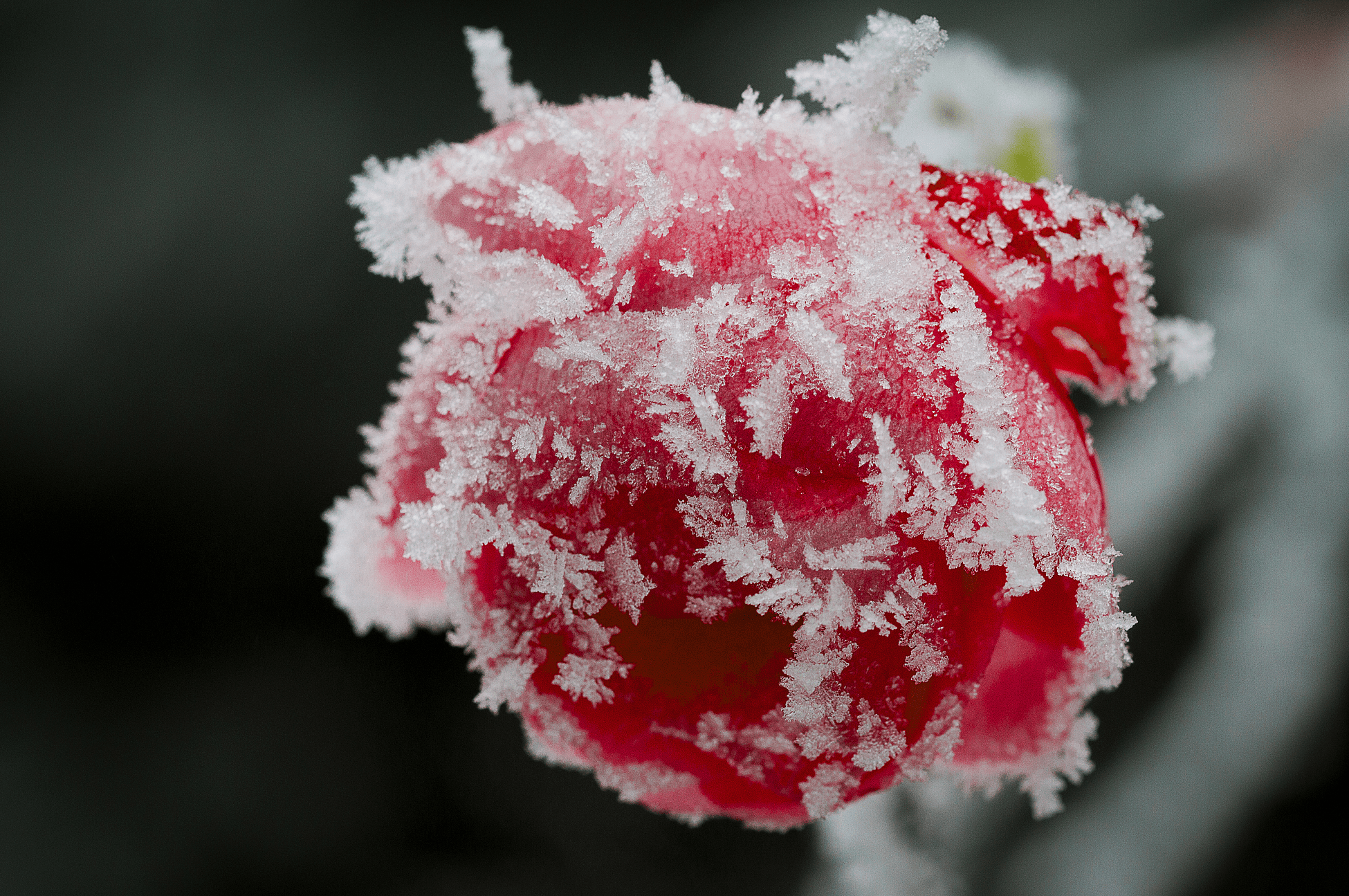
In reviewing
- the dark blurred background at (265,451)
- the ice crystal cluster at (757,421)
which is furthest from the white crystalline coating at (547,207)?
the dark blurred background at (265,451)

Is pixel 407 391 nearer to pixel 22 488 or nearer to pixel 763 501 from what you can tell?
pixel 763 501

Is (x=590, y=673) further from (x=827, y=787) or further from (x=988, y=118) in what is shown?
(x=988, y=118)

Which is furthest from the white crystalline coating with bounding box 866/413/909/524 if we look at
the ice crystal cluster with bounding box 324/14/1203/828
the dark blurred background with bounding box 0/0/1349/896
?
the dark blurred background with bounding box 0/0/1349/896

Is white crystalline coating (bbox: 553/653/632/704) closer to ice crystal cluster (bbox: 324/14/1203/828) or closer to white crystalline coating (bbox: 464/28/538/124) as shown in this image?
ice crystal cluster (bbox: 324/14/1203/828)

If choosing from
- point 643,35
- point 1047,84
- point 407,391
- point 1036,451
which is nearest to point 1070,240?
point 1036,451

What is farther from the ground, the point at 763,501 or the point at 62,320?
the point at 62,320

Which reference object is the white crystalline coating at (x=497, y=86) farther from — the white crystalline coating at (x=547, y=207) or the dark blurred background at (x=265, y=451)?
the dark blurred background at (x=265, y=451)
